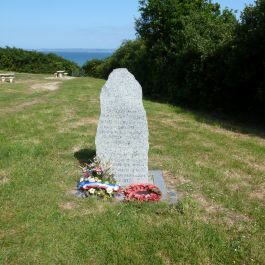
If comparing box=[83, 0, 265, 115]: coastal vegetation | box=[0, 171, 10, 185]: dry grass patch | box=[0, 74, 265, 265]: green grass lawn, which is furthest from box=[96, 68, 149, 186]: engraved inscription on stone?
box=[83, 0, 265, 115]: coastal vegetation

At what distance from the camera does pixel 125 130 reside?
6.76 m

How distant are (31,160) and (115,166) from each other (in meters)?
1.89

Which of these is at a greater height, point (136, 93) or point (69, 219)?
point (136, 93)

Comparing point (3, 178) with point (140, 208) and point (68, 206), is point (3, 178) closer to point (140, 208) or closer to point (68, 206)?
point (68, 206)

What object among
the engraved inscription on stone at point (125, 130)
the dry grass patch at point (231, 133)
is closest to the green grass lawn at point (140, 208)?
the dry grass patch at point (231, 133)

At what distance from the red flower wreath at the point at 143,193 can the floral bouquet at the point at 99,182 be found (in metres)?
0.23

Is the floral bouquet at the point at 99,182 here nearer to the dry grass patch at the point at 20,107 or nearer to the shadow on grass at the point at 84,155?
the shadow on grass at the point at 84,155

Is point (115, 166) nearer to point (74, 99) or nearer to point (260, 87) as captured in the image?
point (260, 87)

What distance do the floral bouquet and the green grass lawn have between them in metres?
0.24

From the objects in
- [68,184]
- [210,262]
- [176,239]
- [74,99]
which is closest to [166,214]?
[176,239]

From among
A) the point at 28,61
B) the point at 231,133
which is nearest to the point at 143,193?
the point at 231,133

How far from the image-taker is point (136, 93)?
267 inches

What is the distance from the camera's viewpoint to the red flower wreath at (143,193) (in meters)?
6.04

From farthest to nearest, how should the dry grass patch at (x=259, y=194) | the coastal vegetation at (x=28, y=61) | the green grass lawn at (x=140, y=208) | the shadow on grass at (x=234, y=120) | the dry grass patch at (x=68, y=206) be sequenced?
the coastal vegetation at (x=28, y=61) → the shadow on grass at (x=234, y=120) → the dry grass patch at (x=259, y=194) → the dry grass patch at (x=68, y=206) → the green grass lawn at (x=140, y=208)
